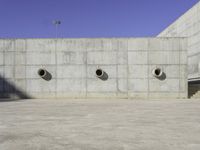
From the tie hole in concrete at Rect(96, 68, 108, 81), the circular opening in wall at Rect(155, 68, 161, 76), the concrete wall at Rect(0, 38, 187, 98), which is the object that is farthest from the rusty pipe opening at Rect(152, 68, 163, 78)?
the tie hole in concrete at Rect(96, 68, 108, 81)

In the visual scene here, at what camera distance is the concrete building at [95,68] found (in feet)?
59.1

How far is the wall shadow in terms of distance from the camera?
18312 mm

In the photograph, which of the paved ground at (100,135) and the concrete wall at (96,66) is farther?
the concrete wall at (96,66)

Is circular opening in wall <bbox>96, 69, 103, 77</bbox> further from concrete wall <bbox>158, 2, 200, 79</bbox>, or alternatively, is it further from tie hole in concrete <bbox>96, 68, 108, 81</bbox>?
concrete wall <bbox>158, 2, 200, 79</bbox>

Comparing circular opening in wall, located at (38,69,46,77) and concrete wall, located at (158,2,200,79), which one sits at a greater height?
concrete wall, located at (158,2,200,79)

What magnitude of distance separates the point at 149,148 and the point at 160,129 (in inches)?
74.2

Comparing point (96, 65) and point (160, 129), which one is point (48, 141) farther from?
point (96, 65)

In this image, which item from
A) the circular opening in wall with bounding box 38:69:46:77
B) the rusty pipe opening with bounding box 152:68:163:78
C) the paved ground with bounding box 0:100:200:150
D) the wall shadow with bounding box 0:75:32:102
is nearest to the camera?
the paved ground with bounding box 0:100:200:150

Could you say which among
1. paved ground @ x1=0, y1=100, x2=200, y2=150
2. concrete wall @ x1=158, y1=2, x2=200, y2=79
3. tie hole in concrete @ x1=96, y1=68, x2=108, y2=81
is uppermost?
concrete wall @ x1=158, y1=2, x2=200, y2=79

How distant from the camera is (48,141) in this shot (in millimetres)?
5332

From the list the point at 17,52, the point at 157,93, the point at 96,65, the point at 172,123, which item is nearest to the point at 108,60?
the point at 96,65

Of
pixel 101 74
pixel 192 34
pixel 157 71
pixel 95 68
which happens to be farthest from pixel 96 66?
pixel 192 34

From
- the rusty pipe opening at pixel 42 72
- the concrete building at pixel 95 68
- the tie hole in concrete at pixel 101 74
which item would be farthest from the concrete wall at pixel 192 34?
the rusty pipe opening at pixel 42 72

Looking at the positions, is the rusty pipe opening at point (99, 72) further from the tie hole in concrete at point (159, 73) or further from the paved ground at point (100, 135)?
the paved ground at point (100, 135)
